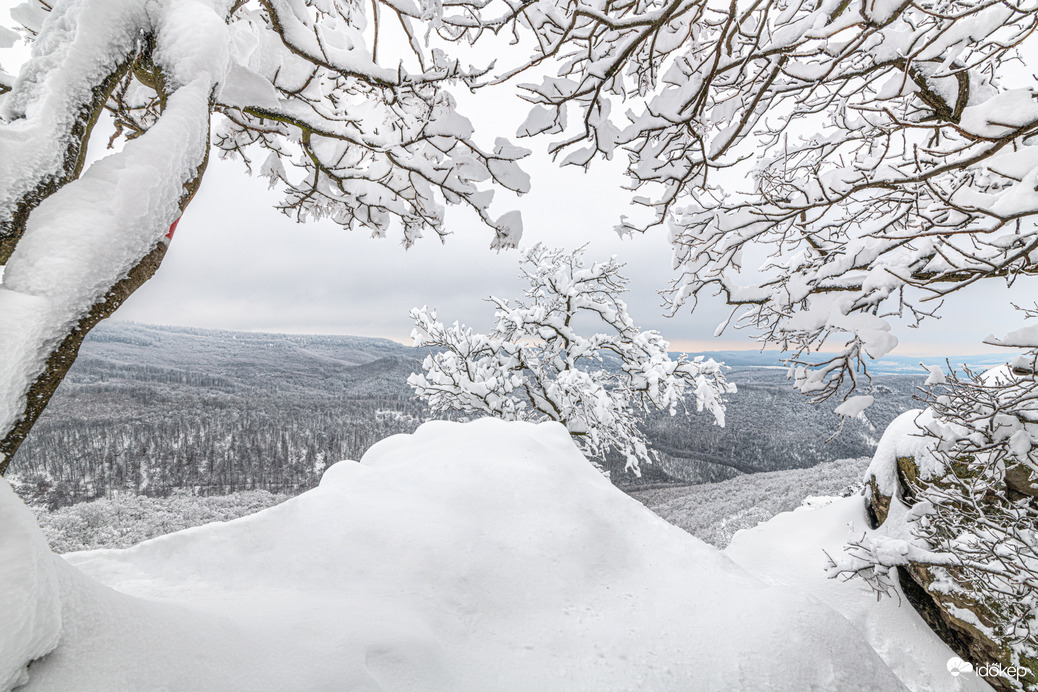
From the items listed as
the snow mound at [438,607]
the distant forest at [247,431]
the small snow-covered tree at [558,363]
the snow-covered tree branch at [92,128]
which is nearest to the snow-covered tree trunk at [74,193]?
the snow-covered tree branch at [92,128]

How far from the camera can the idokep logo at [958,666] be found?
10.8 ft

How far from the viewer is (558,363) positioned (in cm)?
1098

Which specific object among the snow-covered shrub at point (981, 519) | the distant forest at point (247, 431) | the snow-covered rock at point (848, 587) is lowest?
the distant forest at point (247, 431)

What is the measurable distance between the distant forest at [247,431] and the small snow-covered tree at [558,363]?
2612 centimetres

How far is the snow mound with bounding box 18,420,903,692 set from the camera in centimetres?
133

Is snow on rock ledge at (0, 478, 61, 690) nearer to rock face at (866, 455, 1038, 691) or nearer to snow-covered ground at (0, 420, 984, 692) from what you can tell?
snow-covered ground at (0, 420, 984, 692)

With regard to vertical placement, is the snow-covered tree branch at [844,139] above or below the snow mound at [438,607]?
above

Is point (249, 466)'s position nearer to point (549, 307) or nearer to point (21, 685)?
point (549, 307)

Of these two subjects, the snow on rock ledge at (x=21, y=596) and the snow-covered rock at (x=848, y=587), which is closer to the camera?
the snow on rock ledge at (x=21, y=596)

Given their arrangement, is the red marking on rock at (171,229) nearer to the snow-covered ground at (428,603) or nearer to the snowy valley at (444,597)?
the snowy valley at (444,597)

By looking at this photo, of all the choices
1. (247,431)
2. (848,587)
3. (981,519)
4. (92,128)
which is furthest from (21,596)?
(247,431)

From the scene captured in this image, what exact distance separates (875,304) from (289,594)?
11.5 feet

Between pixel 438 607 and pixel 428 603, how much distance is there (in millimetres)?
55

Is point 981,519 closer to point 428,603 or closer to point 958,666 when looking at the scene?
point 958,666
